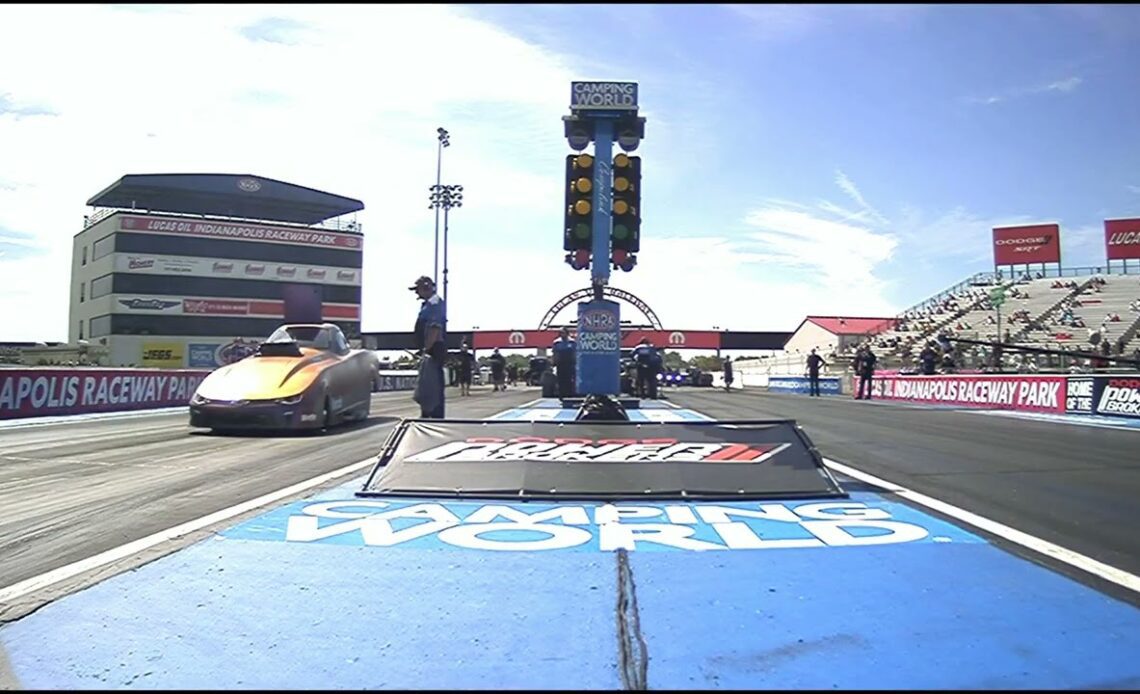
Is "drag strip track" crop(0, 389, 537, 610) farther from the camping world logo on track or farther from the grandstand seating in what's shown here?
the grandstand seating

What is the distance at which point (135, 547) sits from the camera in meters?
4.55

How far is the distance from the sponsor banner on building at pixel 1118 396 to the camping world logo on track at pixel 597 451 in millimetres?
12365

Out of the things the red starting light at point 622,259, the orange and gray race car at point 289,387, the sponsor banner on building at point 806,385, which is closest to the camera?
the red starting light at point 622,259

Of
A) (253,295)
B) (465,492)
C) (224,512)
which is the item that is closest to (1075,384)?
(465,492)

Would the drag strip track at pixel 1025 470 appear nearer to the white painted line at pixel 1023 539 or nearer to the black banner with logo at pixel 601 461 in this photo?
the white painted line at pixel 1023 539

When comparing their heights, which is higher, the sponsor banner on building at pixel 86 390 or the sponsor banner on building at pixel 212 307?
the sponsor banner on building at pixel 212 307

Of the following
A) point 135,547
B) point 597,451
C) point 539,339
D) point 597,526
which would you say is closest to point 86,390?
point 135,547

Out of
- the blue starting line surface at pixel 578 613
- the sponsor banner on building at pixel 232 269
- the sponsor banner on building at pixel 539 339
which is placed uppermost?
the sponsor banner on building at pixel 232 269

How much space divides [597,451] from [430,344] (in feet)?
→ 8.40

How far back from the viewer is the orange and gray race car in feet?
35.6

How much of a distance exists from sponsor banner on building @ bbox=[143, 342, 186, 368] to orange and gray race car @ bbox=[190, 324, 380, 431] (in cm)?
5954

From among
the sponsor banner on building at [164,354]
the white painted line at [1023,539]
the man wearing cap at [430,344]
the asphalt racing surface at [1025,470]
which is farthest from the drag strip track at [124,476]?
the sponsor banner on building at [164,354]

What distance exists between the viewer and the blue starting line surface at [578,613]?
2768mm

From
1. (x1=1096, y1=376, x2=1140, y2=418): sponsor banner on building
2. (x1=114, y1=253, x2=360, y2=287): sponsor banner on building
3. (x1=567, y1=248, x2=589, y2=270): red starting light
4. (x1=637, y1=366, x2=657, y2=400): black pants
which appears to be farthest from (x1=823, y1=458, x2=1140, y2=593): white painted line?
(x1=114, y1=253, x2=360, y2=287): sponsor banner on building
